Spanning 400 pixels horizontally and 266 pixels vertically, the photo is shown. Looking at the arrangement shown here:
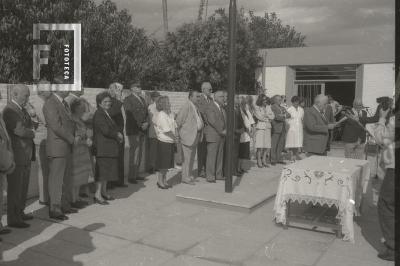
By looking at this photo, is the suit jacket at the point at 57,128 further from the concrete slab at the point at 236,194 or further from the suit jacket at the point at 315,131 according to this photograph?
the suit jacket at the point at 315,131

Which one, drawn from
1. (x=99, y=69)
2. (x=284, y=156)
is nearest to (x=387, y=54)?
(x=284, y=156)

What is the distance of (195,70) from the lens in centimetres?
2034

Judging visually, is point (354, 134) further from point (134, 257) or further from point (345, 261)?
point (134, 257)

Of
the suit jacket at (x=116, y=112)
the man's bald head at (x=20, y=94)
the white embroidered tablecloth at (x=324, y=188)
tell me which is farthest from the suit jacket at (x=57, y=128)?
the white embroidered tablecloth at (x=324, y=188)

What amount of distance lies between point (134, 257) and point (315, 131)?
4515 millimetres

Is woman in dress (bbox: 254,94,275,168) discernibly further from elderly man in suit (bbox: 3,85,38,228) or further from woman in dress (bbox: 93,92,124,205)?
elderly man in suit (bbox: 3,85,38,228)

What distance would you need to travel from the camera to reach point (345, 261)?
15.7ft

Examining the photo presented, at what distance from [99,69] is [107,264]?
1307cm

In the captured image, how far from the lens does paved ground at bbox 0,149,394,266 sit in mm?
4680

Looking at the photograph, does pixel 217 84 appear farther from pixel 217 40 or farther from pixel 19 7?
A: pixel 19 7

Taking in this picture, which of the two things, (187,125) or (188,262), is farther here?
(187,125)

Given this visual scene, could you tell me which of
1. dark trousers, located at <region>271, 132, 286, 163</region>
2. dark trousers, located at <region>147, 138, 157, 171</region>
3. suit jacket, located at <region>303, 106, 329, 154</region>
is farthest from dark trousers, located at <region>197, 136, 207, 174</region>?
dark trousers, located at <region>271, 132, 286, 163</region>

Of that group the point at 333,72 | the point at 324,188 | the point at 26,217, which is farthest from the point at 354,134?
the point at 333,72

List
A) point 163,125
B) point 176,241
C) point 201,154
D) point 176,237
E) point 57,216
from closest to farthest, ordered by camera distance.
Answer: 1. point 176,241
2. point 176,237
3. point 57,216
4. point 163,125
5. point 201,154
